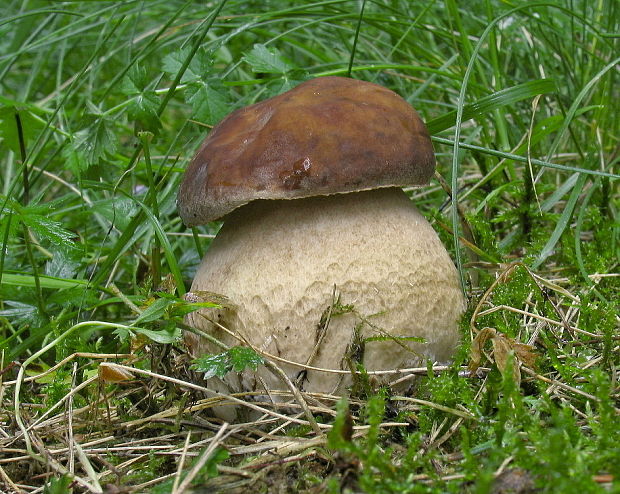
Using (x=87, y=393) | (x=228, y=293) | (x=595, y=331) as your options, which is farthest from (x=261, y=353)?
(x=595, y=331)

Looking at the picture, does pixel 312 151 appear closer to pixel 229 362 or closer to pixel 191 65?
pixel 229 362

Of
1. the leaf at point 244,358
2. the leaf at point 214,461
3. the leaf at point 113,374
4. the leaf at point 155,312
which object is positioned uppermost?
the leaf at point 155,312

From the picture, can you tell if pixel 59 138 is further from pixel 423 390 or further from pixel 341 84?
pixel 423 390

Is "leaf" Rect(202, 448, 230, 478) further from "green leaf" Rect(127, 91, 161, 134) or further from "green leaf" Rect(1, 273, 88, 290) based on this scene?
"green leaf" Rect(127, 91, 161, 134)

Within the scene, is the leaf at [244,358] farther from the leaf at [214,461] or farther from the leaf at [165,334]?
the leaf at [214,461]

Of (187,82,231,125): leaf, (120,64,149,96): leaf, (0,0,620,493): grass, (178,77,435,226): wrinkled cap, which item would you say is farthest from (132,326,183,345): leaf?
(120,64,149,96): leaf

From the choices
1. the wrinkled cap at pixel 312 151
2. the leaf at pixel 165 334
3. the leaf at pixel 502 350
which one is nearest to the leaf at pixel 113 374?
the leaf at pixel 165 334

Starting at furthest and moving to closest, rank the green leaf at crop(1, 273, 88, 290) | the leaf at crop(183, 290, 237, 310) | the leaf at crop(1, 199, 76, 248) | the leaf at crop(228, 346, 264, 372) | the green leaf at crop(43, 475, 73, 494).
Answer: the green leaf at crop(1, 273, 88, 290), the leaf at crop(1, 199, 76, 248), the leaf at crop(183, 290, 237, 310), the leaf at crop(228, 346, 264, 372), the green leaf at crop(43, 475, 73, 494)
